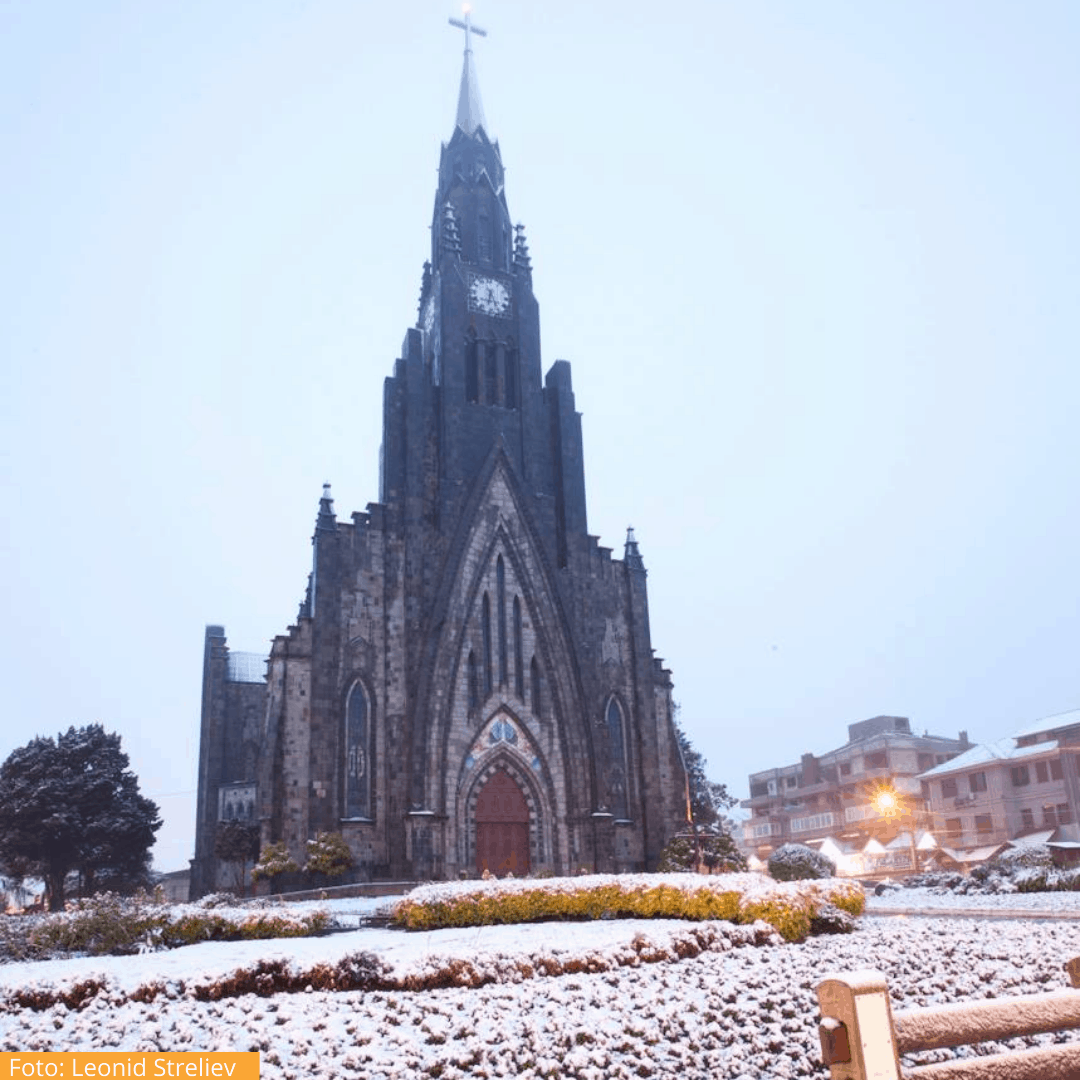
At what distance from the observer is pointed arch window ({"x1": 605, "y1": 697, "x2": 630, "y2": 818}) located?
3831cm

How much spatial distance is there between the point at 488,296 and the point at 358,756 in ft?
69.5

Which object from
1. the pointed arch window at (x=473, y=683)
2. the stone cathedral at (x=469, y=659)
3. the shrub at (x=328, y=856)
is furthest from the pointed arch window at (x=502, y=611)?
the shrub at (x=328, y=856)

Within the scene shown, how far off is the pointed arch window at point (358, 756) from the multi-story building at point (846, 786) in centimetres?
4421

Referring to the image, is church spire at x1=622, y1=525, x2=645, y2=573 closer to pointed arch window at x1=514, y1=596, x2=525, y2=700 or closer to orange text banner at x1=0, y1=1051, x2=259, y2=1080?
pointed arch window at x1=514, y1=596, x2=525, y2=700

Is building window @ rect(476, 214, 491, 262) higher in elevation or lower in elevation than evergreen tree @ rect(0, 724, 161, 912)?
higher

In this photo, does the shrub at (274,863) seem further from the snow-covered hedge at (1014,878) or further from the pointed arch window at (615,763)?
the snow-covered hedge at (1014,878)

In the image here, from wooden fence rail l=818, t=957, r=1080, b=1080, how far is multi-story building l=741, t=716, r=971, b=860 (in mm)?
65157

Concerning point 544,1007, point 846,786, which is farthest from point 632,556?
point 846,786

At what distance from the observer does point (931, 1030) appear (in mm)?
5562

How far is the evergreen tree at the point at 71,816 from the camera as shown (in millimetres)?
42719

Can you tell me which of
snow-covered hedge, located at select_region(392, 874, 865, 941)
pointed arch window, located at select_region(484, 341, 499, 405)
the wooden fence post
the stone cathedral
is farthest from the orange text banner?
pointed arch window, located at select_region(484, 341, 499, 405)

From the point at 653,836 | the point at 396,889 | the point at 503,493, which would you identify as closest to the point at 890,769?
the point at 653,836

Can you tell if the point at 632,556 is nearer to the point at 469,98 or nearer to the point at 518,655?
the point at 518,655

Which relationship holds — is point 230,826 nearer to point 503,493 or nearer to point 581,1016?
point 503,493
